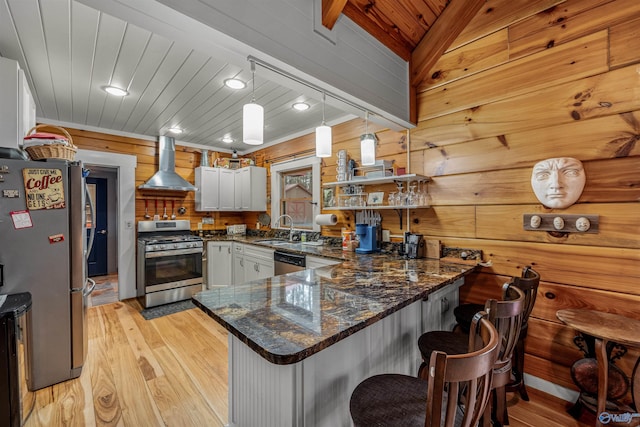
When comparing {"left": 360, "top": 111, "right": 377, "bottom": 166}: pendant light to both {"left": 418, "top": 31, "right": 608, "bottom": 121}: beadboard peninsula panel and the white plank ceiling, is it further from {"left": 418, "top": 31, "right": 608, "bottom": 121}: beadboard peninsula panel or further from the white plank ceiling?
the white plank ceiling

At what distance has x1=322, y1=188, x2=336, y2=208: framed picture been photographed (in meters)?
3.38

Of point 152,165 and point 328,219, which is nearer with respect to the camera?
point 328,219

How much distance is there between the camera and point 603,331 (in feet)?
4.52

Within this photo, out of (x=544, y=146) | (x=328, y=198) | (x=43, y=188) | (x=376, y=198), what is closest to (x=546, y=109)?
(x=544, y=146)

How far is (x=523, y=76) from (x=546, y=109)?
30 cm

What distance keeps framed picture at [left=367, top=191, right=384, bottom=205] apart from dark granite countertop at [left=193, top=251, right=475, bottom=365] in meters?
1.00

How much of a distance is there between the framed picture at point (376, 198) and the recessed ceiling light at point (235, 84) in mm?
1656

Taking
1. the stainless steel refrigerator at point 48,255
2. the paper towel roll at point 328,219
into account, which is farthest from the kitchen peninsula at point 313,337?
the stainless steel refrigerator at point 48,255

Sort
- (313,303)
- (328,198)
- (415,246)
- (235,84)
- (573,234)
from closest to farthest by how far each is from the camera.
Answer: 1. (313,303)
2. (573,234)
3. (415,246)
4. (235,84)
5. (328,198)

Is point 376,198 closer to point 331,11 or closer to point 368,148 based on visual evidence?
point 368,148

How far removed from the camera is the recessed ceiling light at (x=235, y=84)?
243 cm

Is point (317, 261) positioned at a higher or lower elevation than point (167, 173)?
lower

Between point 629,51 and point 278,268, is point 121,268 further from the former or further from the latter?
point 629,51

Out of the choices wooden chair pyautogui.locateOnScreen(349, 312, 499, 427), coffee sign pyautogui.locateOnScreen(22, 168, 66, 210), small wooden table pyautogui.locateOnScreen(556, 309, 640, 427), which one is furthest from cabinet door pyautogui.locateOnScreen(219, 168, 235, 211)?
small wooden table pyautogui.locateOnScreen(556, 309, 640, 427)
